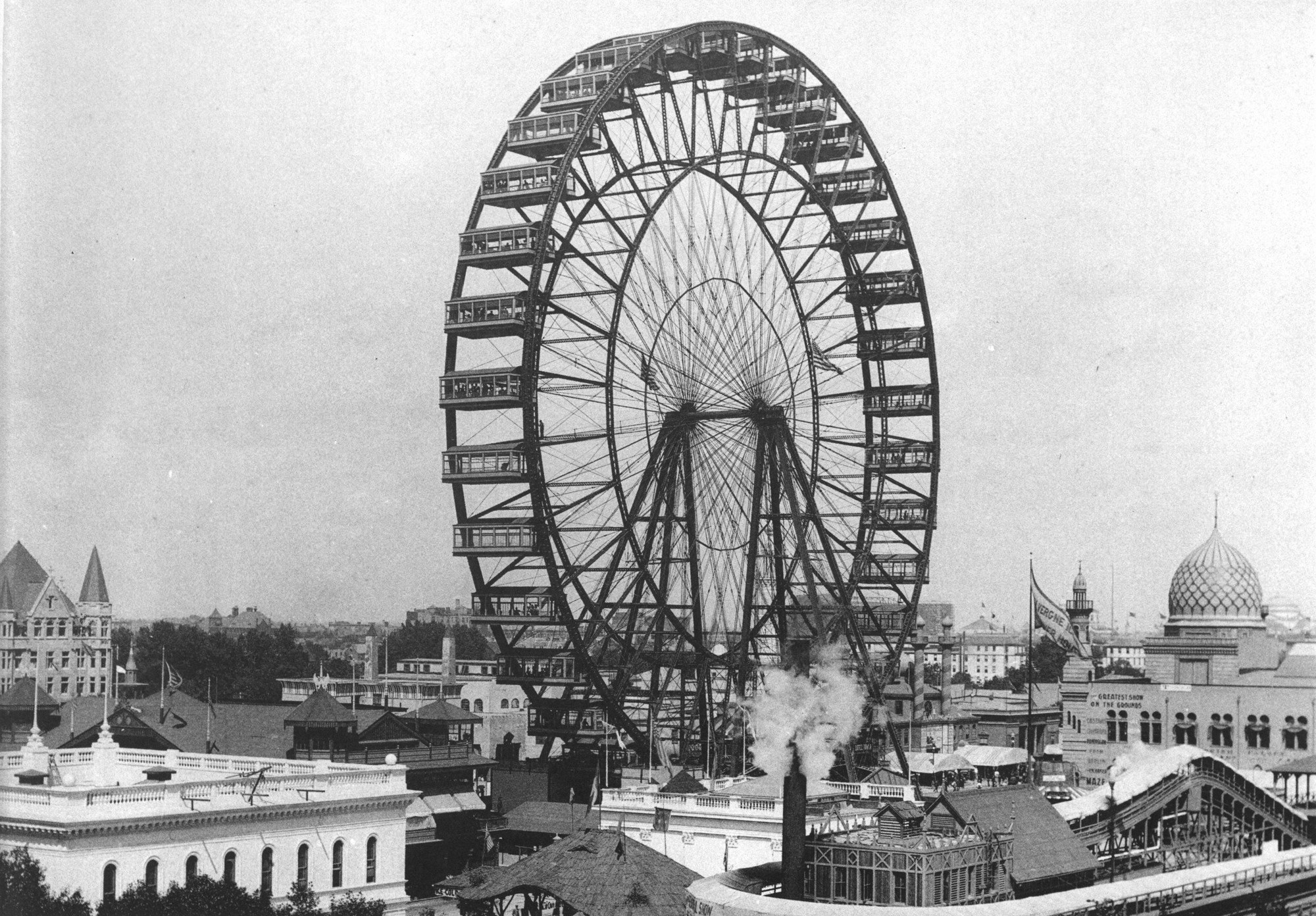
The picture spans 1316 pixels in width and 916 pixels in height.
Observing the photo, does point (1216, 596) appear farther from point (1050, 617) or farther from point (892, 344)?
point (892, 344)

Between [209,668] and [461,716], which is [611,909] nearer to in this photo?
[461,716]

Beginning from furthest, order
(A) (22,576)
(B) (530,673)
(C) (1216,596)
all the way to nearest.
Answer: (A) (22,576) < (C) (1216,596) < (B) (530,673)

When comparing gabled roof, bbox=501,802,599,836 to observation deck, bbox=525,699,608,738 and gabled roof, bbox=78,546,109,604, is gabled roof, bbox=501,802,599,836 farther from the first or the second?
gabled roof, bbox=78,546,109,604

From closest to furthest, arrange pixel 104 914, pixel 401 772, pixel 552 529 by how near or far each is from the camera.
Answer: pixel 104 914 < pixel 401 772 < pixel 552 529

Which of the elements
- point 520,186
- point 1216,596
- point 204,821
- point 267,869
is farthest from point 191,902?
point 1216,596

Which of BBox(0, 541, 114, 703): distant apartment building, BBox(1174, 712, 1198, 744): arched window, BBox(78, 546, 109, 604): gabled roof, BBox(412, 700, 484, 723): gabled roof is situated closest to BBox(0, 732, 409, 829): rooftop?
BBox(412, 700, 484, 723): gabled roof

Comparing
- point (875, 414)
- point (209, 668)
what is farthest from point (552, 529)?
point (209, 668)
